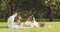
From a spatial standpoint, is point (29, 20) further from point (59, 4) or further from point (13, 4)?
point (59, 4)

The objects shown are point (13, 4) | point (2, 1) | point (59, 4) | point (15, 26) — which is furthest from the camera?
→ point (59, 4)

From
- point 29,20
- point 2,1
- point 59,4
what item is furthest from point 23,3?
point 29,20

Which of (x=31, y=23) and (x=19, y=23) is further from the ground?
(x=19, y=23)

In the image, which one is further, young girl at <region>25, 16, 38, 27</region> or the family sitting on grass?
young girl at <region>25, 16, 38, 27</region>

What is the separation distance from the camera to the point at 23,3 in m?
41.7

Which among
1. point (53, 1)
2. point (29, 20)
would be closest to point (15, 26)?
point (29, 20)

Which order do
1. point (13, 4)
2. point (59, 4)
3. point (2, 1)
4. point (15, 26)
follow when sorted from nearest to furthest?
point (15, 26), point (2, 1), point (13, 4), point (59, 4)

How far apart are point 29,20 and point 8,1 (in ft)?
72.5

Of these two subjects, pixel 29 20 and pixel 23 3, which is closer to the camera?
pixel 29 20

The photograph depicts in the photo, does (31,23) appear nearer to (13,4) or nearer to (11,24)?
(11,24)

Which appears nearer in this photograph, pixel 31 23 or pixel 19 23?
pixel 19 23

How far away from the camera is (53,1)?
42406 millimetres

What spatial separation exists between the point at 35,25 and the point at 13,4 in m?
23.6

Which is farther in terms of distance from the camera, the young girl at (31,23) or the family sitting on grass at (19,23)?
the young girl at (31,23)
